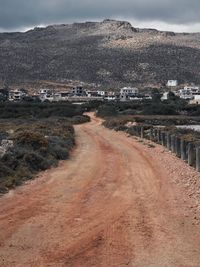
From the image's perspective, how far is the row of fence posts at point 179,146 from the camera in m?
24.2

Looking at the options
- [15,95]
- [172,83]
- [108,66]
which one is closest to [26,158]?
[15,95]

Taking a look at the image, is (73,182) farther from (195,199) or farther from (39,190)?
(195,199)

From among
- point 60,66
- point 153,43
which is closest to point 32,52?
point 60,66

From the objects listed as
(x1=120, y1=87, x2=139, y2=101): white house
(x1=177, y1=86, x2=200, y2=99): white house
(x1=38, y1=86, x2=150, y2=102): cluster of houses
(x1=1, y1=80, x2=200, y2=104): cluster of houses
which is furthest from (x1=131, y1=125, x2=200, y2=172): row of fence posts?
(x1=177, y1=86, x2=200, y2=99): white house

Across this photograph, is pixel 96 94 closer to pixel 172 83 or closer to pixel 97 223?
pixel 172 83

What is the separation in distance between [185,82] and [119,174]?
15934 centimetres

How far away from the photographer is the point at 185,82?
579 ft

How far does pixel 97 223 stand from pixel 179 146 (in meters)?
17.2

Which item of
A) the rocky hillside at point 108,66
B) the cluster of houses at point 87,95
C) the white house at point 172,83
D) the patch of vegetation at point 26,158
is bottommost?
the cluster of houses at point 87,95

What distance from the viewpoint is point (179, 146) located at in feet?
93.5

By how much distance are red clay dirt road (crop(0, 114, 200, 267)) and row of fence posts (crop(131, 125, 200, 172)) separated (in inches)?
169

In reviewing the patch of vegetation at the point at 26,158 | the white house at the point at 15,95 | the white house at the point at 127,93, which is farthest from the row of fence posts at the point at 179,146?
the white house at the point at 127,93

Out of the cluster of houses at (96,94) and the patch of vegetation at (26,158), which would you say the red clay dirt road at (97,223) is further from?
the cluster of houses at (96,94)

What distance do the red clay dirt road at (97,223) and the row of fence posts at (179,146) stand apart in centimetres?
429
